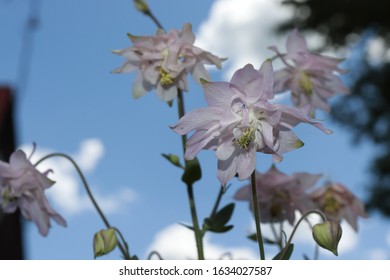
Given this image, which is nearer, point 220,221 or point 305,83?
point 220,221

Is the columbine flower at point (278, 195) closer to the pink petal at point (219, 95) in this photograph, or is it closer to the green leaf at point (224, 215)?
the green leaf at point (224, 215)

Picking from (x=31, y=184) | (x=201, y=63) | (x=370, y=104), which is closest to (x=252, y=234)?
(x=201, y=63)

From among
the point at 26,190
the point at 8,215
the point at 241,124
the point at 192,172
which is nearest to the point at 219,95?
the point at 241,124

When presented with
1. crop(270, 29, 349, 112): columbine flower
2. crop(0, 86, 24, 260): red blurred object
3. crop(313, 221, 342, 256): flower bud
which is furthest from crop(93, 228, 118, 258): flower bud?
crop(0, 86, 24, 260): red blurred object

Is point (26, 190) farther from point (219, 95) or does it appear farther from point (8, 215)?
point (8, 215)
